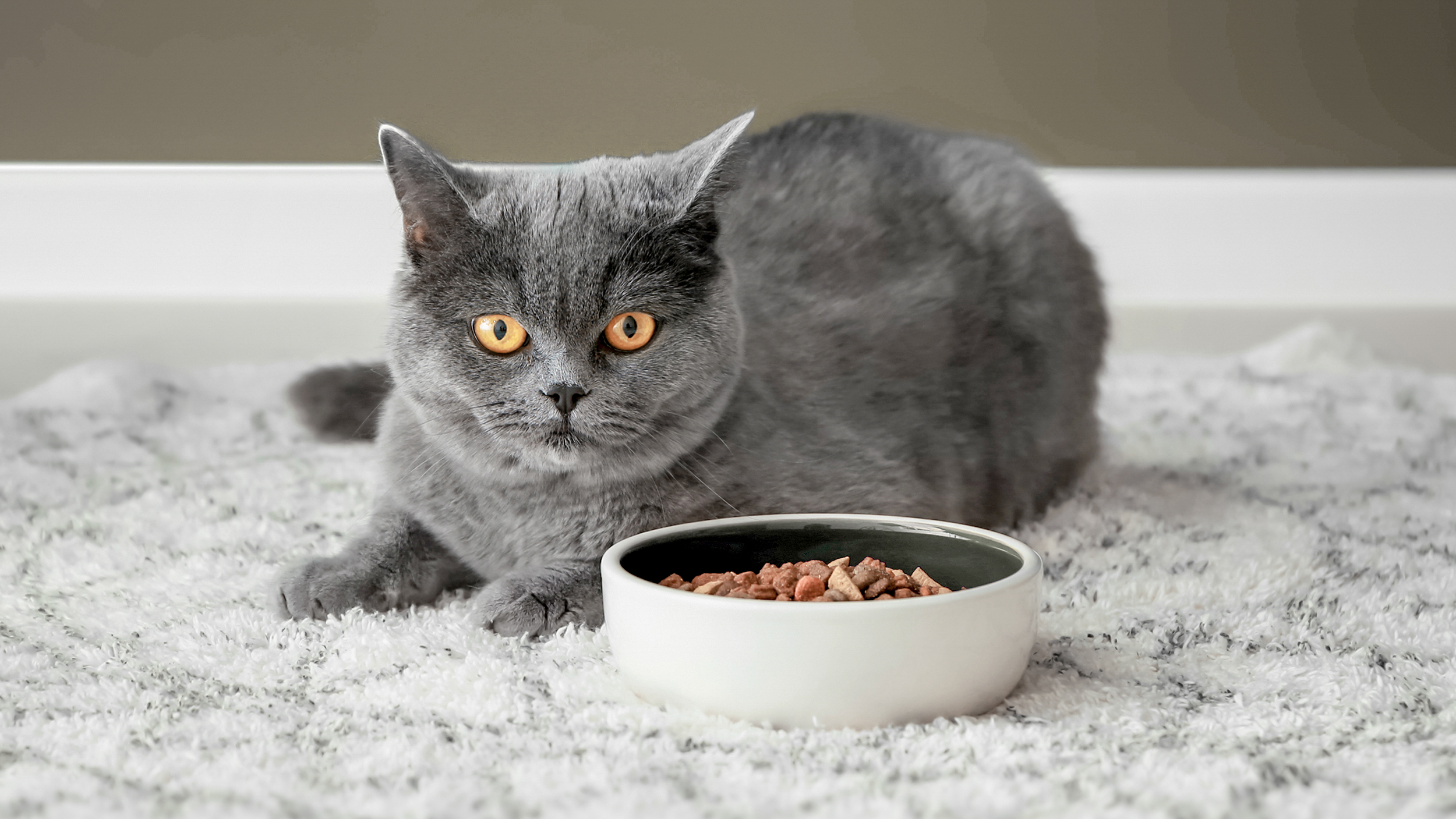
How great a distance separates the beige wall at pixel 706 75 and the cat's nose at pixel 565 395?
3.69 ft

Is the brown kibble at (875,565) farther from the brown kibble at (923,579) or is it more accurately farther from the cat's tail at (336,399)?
the cat's tail at (336,399)

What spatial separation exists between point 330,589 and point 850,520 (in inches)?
17.7

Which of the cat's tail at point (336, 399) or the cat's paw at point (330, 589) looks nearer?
the cat's paw at point (330, 589)

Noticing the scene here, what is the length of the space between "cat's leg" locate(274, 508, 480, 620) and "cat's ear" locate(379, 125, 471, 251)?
281mm

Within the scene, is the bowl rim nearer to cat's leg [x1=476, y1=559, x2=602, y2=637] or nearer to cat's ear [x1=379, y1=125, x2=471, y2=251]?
cat's leg [x1=476, y1=559, x2=602, y2=637]

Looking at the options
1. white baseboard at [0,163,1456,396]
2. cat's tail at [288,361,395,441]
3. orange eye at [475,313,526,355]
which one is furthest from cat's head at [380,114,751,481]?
white baseboard at [0,163,1456,396]

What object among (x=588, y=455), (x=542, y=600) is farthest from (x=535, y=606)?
(x=588, y=455)

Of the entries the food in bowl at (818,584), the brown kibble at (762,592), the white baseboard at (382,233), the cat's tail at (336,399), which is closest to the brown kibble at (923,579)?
the food in bowl at (818,584)

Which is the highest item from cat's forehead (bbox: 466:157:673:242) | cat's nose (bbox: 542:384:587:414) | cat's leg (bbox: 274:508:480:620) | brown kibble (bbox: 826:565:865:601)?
cat's forehead (bbox: 466:157:673:242)

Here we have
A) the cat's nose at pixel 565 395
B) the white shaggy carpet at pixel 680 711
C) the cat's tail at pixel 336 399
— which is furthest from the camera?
the cat's tail at pixel 336 399

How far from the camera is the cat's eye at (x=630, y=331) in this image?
0.93 meters

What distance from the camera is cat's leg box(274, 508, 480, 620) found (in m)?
0.98

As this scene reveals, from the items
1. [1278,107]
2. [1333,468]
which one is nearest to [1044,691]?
[1333,468]

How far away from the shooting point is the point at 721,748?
27.7 inches
